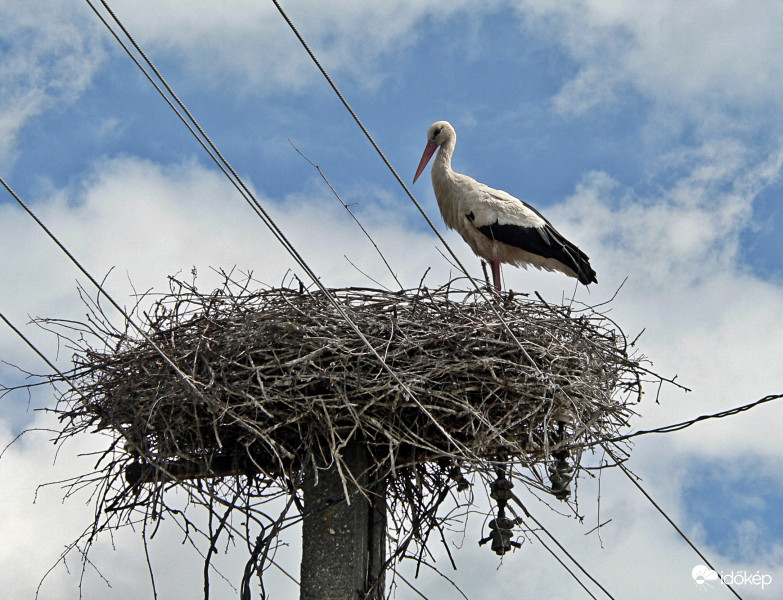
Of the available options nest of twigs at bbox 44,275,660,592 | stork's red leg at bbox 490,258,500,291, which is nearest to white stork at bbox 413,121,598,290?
stork's red leg at bbox 490,258,500,291

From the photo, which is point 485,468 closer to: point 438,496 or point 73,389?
point 438,496

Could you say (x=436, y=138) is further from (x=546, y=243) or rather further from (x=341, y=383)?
(x=341, y=383)

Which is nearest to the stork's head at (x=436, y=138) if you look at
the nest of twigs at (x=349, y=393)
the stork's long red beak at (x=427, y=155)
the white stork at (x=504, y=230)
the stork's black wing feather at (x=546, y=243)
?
the stork's long red beak at (x=427, y=155)

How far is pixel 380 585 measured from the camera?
173 inches

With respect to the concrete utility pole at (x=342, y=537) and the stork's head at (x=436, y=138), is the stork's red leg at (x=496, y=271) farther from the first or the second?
the concrete utility pole at (x=342, y=537)

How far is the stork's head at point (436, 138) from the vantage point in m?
7.36

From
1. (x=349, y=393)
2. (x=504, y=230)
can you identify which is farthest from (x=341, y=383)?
(x=504, y=230)

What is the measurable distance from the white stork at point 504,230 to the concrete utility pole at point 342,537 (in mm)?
2522

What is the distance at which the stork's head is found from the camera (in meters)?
7.36

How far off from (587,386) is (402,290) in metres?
0.88

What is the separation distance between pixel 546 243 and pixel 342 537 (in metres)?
2.91

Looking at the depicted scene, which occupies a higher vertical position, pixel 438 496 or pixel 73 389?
pixel 73 389

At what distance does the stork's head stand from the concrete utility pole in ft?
10.9

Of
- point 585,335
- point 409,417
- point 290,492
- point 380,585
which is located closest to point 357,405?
point 409,417
